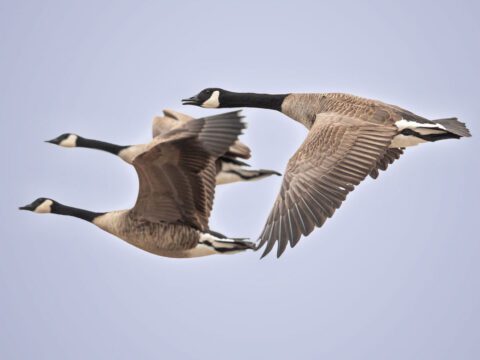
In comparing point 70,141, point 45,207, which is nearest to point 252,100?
point 70,141

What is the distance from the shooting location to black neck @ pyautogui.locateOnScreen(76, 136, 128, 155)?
1605cm

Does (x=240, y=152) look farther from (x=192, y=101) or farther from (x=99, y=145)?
(x=99, y=145)

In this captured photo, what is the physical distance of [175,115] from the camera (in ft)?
53.2

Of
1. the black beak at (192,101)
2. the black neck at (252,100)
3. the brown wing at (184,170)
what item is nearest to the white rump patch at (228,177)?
the black neck at (252,100)

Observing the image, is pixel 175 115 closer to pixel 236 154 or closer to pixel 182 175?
pixel 236 154

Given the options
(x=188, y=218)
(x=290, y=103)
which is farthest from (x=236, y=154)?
(x=188, y=218)

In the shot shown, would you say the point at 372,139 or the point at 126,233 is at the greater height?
the point at 372,139

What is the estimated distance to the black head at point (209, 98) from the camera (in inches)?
635

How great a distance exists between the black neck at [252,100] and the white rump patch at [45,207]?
9.39ft

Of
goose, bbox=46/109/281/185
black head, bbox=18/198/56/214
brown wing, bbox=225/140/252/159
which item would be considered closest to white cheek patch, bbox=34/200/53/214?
black head, bbox=18/198/56/214

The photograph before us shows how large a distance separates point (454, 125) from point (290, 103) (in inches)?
81.6

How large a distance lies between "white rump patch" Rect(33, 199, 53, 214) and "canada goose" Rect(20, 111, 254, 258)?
150 centimetres

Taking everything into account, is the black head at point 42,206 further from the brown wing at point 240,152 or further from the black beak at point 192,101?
the brown wing at point 240,152

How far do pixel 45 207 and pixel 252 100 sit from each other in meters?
3.16
